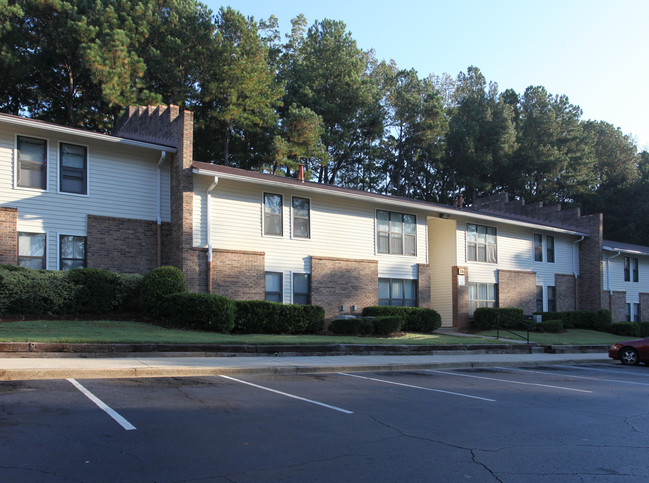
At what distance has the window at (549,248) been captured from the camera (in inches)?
1328

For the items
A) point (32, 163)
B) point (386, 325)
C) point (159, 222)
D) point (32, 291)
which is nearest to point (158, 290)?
point (32, 291)

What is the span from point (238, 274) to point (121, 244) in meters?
4.25

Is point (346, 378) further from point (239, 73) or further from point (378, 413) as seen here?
point (239, 73)

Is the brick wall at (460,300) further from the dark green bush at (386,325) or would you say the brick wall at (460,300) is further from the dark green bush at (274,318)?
the dark green bush at (274,318)

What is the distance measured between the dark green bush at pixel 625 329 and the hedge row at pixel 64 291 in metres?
26.8

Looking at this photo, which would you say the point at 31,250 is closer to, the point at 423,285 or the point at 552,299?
the point at 423,285

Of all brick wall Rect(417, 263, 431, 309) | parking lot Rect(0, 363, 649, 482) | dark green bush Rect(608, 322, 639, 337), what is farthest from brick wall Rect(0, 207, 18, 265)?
dark green bush Rect(608, 322, 639, 337)

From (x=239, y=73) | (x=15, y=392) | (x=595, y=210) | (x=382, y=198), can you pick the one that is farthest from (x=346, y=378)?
(x=595, y=210)

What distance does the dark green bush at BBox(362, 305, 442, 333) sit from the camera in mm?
24188

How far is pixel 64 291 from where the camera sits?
17078 mm

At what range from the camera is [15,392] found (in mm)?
7797

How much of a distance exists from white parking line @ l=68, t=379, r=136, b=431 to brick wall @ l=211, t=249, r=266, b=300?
1215 cm

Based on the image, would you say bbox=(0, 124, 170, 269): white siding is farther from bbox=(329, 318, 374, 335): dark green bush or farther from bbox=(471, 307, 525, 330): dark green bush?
bbox=(471, 307, 525, 330): dark green bush

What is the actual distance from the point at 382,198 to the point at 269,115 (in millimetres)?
15565
